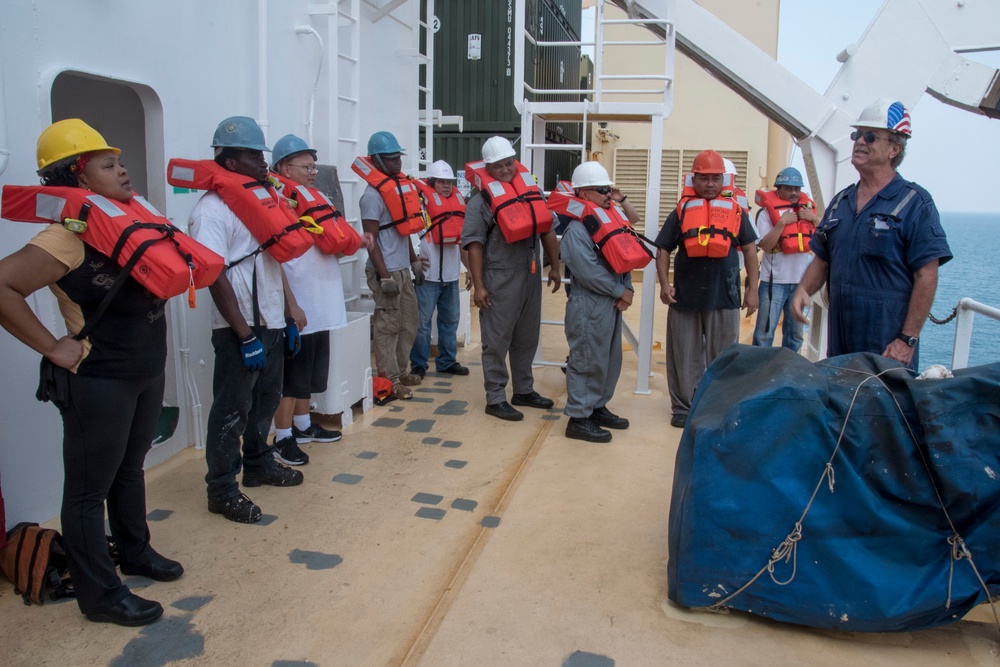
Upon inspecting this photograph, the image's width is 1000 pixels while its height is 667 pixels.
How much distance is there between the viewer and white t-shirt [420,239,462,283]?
6.27m

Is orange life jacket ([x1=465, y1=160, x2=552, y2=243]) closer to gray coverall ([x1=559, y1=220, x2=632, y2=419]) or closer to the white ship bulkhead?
gray coverall ([x1=559, y1=220, x2=632, y2=419])

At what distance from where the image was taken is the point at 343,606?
296 centimetres

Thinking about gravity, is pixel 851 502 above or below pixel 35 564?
above

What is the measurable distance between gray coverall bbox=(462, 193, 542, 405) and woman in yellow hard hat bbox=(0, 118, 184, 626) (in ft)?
9.14

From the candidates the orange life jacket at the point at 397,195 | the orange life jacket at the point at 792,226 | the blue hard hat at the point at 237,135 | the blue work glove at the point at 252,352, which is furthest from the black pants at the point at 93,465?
the orange life jacket at the point at 792,226

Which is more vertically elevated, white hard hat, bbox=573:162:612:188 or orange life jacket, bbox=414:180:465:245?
white hard hat, bbox=573:162:612:188

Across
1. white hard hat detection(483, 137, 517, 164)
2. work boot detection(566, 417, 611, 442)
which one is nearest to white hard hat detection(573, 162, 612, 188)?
white hard hat detection(483, 137, 517, 164)

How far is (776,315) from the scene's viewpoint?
647cm

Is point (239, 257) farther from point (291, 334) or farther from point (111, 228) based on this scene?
point (111, 228)

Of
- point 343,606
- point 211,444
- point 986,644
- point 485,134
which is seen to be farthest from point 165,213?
point 485,134

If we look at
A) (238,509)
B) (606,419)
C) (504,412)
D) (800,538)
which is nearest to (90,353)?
(238,509)

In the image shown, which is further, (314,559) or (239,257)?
(239,257)

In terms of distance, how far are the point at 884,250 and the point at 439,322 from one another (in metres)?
3.99

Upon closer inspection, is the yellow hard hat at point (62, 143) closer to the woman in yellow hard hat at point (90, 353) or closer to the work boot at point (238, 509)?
the woman in yellow hard hat at point (90, 353)
